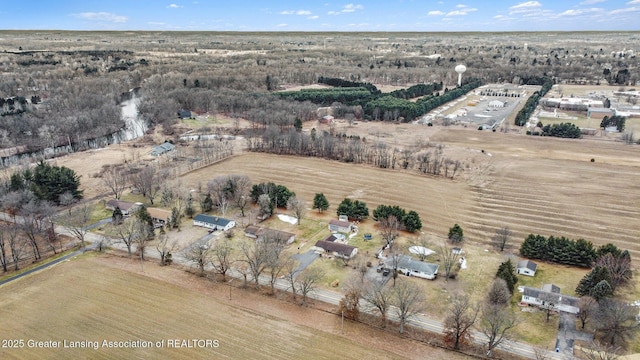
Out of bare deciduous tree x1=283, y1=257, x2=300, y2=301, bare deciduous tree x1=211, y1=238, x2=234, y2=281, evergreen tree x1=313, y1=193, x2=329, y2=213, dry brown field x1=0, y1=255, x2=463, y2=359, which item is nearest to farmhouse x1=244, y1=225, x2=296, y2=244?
bare deciduous tree x1=211, y1=238, x2=234, y2=281

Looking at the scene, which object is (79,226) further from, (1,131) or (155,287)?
(1,131)

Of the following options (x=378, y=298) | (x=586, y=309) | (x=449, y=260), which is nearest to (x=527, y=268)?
(x=449, y=260)

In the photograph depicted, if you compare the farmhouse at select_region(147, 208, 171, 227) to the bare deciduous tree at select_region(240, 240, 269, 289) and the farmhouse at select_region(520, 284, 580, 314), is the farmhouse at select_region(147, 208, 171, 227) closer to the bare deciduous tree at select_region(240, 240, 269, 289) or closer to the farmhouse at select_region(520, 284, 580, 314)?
the bare deciduous tree at select_region(240, 240, 269, 289)

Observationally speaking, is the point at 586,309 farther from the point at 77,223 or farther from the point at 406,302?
the point at 77,223

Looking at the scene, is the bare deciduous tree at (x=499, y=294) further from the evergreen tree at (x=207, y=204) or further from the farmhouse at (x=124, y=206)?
the farmhouse at (x=124, y=206)

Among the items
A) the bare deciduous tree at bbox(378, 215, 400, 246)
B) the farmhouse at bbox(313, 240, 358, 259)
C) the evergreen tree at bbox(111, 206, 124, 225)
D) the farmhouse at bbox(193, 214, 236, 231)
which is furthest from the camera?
the evergreen tree at bbox(111, 206, 124, 225)
